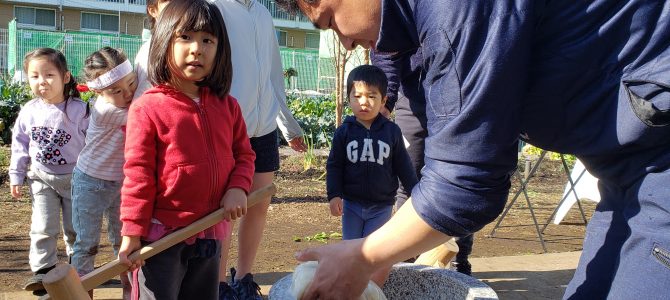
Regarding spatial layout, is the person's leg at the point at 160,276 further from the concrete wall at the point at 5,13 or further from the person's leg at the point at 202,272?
the concrete wall at the point at 5,13

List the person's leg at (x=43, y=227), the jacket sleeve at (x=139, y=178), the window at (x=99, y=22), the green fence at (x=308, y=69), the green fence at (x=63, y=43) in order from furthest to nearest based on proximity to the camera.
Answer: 1. the window at (x=99, y=22)
2. the green fence at (x=308, y=69)
3. the green fence at (x=63, y=43)
4. the person's leg at (x=43, y=227)
5. the jacket sleeve at (x=139, y=178)

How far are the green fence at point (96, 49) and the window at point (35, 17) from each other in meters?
19.7

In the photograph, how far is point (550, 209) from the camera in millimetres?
7609

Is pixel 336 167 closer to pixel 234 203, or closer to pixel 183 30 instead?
pixel 234 203

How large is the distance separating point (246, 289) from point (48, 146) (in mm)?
1307

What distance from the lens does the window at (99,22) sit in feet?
127

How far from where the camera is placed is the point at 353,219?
401cm

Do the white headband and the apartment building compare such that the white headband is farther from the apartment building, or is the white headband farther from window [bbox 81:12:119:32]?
window [bbox 81:12:119:32]

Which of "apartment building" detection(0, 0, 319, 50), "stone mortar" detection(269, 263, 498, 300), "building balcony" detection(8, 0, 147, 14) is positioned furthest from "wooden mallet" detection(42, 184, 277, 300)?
"building balcony" detection(8, 0, 147, 14)

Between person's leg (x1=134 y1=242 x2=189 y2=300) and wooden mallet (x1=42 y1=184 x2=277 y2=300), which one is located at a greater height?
wooden mallet (x1=42 y1=184 x2=277 y2=300)

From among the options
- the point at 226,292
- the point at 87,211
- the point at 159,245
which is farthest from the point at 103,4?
the point at 159,245

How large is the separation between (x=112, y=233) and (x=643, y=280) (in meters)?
2.83

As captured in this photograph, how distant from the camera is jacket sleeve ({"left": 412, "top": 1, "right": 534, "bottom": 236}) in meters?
1.41

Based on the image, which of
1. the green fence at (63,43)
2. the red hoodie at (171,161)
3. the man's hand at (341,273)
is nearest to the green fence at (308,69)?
the green fence at (63,43)
